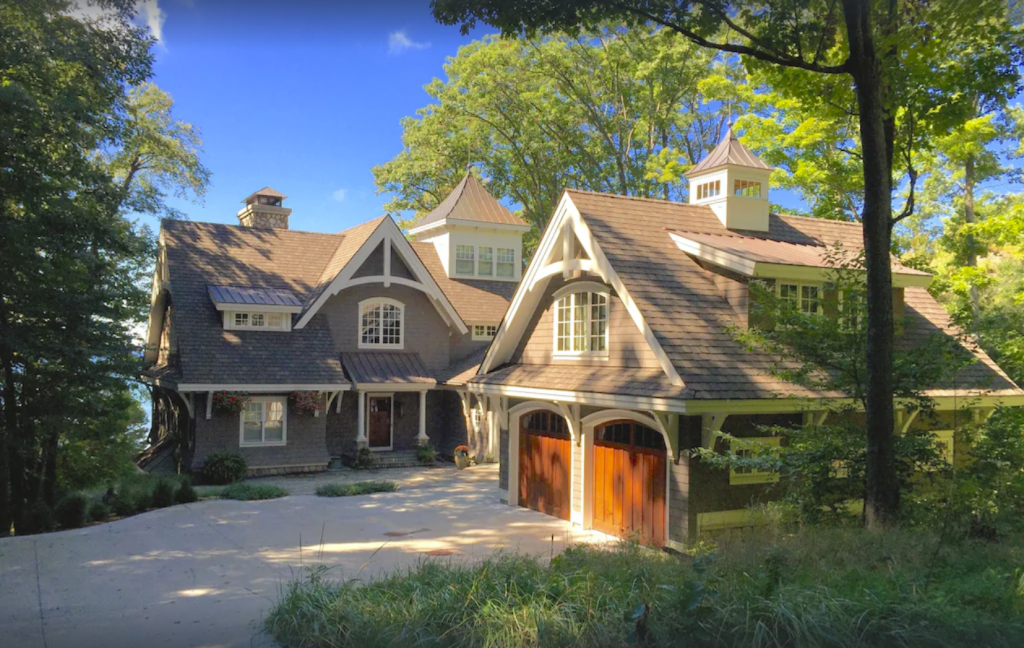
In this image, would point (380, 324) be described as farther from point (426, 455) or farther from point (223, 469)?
point (223, 469)

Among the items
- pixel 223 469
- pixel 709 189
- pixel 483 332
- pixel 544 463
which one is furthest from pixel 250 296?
pixel 709 189

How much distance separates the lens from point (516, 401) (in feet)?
58.8

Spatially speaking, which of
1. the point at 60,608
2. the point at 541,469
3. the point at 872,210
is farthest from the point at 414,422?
the point at 872,210

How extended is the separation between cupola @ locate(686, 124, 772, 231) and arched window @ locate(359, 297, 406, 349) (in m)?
11.8

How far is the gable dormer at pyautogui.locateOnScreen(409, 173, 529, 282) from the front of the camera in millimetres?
30125

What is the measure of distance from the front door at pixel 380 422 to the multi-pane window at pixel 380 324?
1.83m

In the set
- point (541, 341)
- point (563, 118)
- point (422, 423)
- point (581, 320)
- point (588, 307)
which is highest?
point (563, 118)

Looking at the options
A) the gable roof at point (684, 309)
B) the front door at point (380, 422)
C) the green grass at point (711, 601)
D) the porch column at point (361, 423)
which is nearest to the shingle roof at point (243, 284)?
the porch column at point (361, 423)

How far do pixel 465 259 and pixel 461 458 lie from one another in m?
9.20

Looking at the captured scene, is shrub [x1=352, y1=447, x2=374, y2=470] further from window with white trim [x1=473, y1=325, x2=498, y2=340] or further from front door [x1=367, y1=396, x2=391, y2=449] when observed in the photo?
window with white trim [x1=473, y1=325, x2=498, y2=340]

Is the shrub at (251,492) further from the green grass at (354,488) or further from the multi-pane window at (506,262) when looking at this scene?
the multi-pane window at (506,262)

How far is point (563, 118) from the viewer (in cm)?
3638

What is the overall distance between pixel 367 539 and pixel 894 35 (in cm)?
Result: 1130

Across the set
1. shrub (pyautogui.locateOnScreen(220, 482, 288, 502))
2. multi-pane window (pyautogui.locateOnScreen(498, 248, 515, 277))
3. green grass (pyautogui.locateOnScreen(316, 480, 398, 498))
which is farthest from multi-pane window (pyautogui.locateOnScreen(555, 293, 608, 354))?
multi-pane window (pyautogui.locateOnScreen(498, 248, 515, 277))
